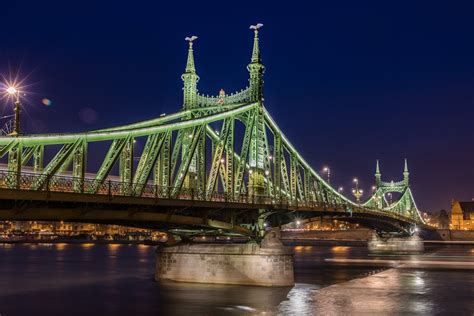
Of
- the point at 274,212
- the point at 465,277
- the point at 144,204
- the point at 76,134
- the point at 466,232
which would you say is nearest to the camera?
the point at 76,134

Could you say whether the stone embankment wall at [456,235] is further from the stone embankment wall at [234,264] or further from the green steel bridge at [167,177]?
the stone embankment wall at [234,264]

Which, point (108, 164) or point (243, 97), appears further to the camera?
point (243, 97)

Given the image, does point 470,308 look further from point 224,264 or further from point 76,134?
point 76,134

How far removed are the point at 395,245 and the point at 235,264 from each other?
7787 cm

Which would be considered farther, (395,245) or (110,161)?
(395,245)

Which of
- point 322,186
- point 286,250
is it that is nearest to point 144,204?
point 286,250

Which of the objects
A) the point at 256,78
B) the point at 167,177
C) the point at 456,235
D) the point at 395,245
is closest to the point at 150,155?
the point at 167,177

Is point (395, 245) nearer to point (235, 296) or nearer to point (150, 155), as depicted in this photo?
point (235, 296)

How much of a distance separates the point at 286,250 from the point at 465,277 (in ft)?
80.8

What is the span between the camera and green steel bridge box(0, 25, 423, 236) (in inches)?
1124

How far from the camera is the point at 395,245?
381 feet

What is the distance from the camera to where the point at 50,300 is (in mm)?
40125

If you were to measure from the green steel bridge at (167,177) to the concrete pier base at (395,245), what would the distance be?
147 ft

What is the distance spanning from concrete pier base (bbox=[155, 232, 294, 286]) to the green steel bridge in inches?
73.4
